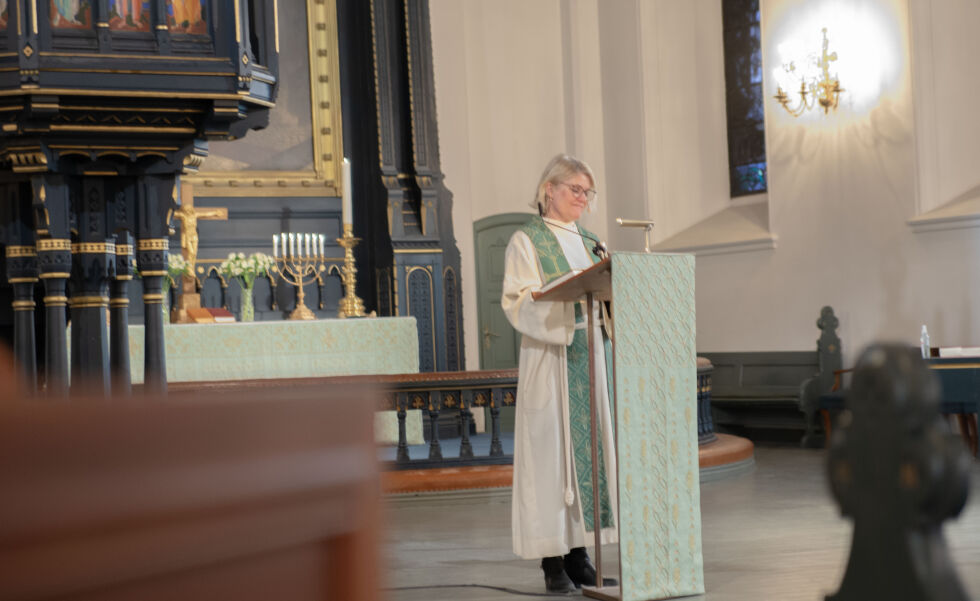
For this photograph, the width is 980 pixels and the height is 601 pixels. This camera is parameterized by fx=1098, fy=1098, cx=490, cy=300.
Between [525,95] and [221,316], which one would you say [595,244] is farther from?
[525,95]

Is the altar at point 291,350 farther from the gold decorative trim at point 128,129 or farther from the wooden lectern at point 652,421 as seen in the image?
the wooden lectern at point 652,421

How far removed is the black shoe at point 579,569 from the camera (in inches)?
173

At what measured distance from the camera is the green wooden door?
1166 centimetres

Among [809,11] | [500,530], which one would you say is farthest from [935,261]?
[500,530]

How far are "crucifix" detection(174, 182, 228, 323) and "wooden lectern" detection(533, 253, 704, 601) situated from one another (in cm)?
596

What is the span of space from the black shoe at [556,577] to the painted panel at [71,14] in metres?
3.29

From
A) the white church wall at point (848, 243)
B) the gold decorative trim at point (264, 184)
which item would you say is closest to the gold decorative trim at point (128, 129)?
the gold decorative trim at point (264, 184)

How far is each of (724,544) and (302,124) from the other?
6.80 m

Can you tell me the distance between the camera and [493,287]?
38.5ft

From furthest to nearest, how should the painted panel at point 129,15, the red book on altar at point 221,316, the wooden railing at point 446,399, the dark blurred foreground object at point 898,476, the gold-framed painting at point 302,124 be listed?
the gold-framed painting at point 302,124, the red book on altar at point 221,316, the wooden railing at point 446,399, the painted panel at point 129,15, the dark blurred foreground object at point 898,476

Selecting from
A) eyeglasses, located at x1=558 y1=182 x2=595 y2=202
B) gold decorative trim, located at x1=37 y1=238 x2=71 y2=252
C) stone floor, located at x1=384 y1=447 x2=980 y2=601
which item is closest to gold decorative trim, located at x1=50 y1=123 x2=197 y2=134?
gold decorative trim, located at x1=37 y1=238 x2=71 y2=252

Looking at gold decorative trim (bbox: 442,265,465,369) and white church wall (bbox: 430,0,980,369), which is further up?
white church wall (bbox: 430,0,980,369)

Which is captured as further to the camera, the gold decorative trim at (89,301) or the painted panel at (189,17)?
the gold decorative trim at (89,301)

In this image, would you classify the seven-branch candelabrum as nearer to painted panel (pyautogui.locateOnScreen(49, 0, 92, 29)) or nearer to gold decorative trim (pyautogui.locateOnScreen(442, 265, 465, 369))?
gold decorative trim (pyautogui.locateOnScreen(442, 265, 465, 369))
